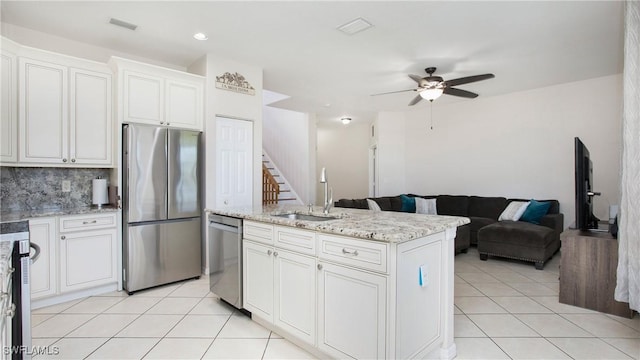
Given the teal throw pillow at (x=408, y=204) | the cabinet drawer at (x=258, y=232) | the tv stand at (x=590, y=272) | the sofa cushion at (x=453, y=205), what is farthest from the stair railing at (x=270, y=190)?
the tv stand at (x=590, y=272)

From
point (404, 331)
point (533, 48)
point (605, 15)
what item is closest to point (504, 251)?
point (533, 48)

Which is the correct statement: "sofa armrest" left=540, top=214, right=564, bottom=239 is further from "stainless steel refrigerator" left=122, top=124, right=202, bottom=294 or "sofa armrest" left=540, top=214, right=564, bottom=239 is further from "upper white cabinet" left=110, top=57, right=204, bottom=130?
"upper white cabinet" left=110, top=57, right=204, bottom=130

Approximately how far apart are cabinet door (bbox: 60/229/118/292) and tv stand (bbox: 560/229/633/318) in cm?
438

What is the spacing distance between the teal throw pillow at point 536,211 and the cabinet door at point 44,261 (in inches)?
233

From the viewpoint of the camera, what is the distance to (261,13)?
2.86 meters

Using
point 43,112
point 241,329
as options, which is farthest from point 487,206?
point 43,112

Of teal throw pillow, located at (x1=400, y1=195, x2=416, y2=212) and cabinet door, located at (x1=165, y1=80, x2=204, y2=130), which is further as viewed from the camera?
teal throw pillow, located at (x1=400, y1=195, x2=416, y2=212)

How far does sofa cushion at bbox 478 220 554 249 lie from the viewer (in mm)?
4078

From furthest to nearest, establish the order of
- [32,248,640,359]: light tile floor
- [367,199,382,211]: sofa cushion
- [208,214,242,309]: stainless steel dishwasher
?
1. [367,199,382,211]: sofa cushion
2. [208,214,242,309]: stainless steel dishwasher
3. [32,248,640,359]: light tile floor

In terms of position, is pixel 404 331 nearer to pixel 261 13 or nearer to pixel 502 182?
pixel 261 13

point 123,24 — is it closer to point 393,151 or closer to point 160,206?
point 160,206

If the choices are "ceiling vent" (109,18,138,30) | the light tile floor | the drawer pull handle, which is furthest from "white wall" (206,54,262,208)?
the drawer pull handle

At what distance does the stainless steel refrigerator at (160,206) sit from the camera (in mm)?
3191

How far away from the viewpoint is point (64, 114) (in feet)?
10.1
